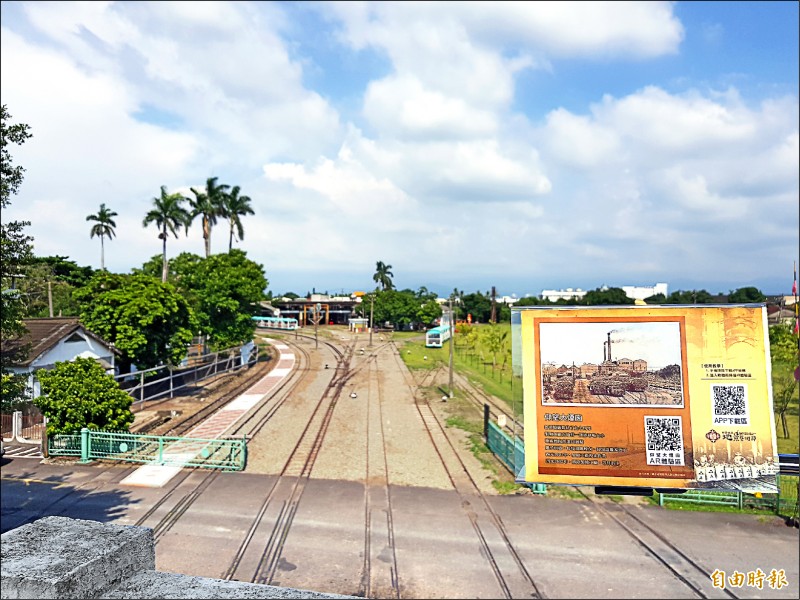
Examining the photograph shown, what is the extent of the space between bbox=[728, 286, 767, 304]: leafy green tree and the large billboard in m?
0.08

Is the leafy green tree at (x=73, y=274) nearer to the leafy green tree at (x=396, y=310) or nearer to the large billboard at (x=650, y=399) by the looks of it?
the large billboard at (x=650, y=399)

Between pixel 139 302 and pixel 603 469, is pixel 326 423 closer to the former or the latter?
pixel 139 302

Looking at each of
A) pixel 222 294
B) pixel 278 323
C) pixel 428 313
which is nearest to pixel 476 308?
pixel 428 313

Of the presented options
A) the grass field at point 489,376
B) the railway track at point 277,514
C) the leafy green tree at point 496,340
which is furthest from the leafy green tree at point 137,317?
the leafy green tree at point 496,340

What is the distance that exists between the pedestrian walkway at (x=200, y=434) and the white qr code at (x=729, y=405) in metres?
15.8

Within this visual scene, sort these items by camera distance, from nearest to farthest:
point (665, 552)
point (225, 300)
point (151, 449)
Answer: point (665, 552), point (151, 449), point (225, 300)

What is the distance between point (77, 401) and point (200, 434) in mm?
4990

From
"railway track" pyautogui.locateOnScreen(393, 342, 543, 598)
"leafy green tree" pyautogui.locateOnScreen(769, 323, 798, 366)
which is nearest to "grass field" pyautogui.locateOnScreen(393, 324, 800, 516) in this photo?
"leafy green tree" pyautogui.locateOnScreen(769, 323, 798, 366)

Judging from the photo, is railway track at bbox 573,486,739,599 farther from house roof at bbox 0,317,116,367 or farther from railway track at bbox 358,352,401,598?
house roof at bbox 0,317,116,367

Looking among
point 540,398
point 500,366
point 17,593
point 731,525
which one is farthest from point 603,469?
point 500,366

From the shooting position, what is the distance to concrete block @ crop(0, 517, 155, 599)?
2068mm

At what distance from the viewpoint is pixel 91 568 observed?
2260 millimetres

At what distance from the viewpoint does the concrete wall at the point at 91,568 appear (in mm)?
2098

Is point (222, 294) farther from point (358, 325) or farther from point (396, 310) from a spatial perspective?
point (396, 310)
